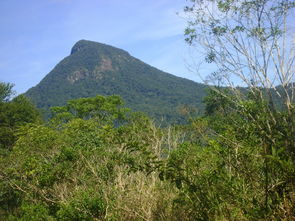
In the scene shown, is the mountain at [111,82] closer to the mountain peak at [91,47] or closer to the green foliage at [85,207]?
the mountain peak at [91,47]

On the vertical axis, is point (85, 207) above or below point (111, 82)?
below

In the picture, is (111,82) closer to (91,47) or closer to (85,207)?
(91,47)

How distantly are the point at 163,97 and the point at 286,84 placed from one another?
4113 inches

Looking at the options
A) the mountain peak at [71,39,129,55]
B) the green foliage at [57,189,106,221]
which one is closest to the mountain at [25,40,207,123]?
the mountain peak at [71,39,129,55]

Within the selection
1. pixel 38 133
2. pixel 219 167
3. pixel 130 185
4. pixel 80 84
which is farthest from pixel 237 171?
pixel 80 84

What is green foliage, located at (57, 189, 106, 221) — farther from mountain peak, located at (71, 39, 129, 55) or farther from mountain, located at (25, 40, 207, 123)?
mountain peak, located at (71, 39, 129, 55)

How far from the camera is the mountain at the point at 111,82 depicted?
105 meters

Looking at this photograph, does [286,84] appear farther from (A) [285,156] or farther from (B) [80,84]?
(B) [80,84]

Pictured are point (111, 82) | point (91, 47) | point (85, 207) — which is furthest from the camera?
point (91, 47)

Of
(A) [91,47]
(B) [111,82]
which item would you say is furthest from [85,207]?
(A) [91,47]

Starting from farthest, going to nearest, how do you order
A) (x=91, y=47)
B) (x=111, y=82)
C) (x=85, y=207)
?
1. (x=91, y=47)
2. (x=111, y=82)
3. (x=85, y=207)

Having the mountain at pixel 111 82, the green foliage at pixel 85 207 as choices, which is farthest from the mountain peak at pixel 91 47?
the green foliage at pixel 85 207

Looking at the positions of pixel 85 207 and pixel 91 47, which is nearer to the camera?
pixel 85 207

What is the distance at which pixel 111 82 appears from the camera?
129 m
